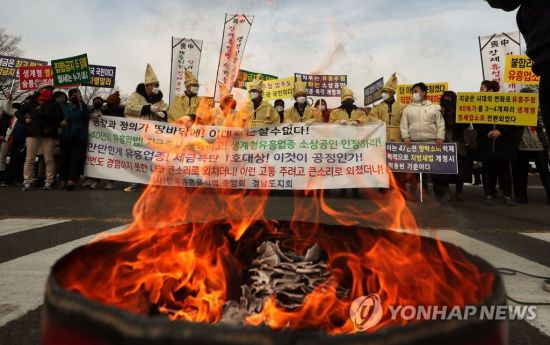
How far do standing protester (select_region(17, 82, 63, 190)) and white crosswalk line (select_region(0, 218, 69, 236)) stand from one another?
15.4 feet

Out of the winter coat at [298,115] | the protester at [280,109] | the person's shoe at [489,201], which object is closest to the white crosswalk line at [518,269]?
the person's shoe at [489,201]

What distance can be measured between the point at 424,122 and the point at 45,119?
8.30 meters

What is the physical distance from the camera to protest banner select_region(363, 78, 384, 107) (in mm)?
15902

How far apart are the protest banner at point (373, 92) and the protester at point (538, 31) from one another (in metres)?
12.6

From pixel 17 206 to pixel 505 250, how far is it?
7106 millimetres

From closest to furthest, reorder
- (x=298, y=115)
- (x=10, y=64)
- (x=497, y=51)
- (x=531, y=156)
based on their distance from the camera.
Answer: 1. (x=531, y=156)
2. (x=298, y=115)
3. (x=497, y=51)
4. (x=10, y=64)

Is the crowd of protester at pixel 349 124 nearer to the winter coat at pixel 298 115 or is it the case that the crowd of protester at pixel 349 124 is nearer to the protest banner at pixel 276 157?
the winter coat at pixel 298 115

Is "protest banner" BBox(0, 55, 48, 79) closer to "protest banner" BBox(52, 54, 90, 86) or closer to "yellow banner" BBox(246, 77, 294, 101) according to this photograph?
"protest banner" BBox(52, 54, 90, 86)

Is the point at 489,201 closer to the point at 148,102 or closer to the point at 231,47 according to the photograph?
the point at 148,102

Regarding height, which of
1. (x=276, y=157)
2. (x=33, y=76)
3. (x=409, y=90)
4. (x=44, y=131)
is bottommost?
(x=276, y=157)

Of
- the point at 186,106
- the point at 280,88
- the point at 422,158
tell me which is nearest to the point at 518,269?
the point at 422,158

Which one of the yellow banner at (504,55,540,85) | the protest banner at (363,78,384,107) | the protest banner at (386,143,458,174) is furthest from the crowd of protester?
the protest banner at (363,78,384,107)

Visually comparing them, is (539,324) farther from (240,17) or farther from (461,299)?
(240,17)

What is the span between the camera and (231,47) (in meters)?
14.2
